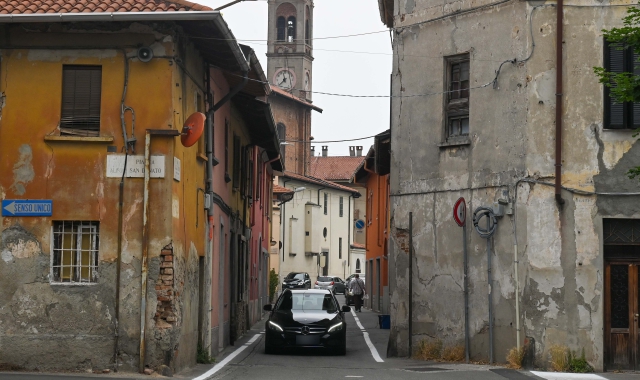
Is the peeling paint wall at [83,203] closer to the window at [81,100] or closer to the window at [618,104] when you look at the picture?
the window at [81,100]

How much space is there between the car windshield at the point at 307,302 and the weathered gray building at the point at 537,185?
9.61ft

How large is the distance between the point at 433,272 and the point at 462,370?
3116 millimetres

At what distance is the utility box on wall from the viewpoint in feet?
277

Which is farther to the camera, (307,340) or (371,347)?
(371,347)

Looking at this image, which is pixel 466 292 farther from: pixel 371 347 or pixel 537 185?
pixel 371 347

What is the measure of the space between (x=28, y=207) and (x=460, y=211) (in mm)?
8167

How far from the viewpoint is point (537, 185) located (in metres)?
18.8

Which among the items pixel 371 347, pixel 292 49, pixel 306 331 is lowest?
pixel 371 347

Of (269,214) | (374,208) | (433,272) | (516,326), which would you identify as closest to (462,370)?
(516,326)

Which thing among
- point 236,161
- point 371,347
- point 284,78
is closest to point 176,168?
point 371,347

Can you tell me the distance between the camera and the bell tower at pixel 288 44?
92812 mm

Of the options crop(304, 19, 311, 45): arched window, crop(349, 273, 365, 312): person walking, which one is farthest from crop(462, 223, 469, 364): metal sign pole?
crop(304, 19, 311, 45): arched window

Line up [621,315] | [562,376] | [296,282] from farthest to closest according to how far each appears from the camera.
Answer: [296,282] < [621,315] < [562,376]

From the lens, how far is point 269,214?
49688mm
